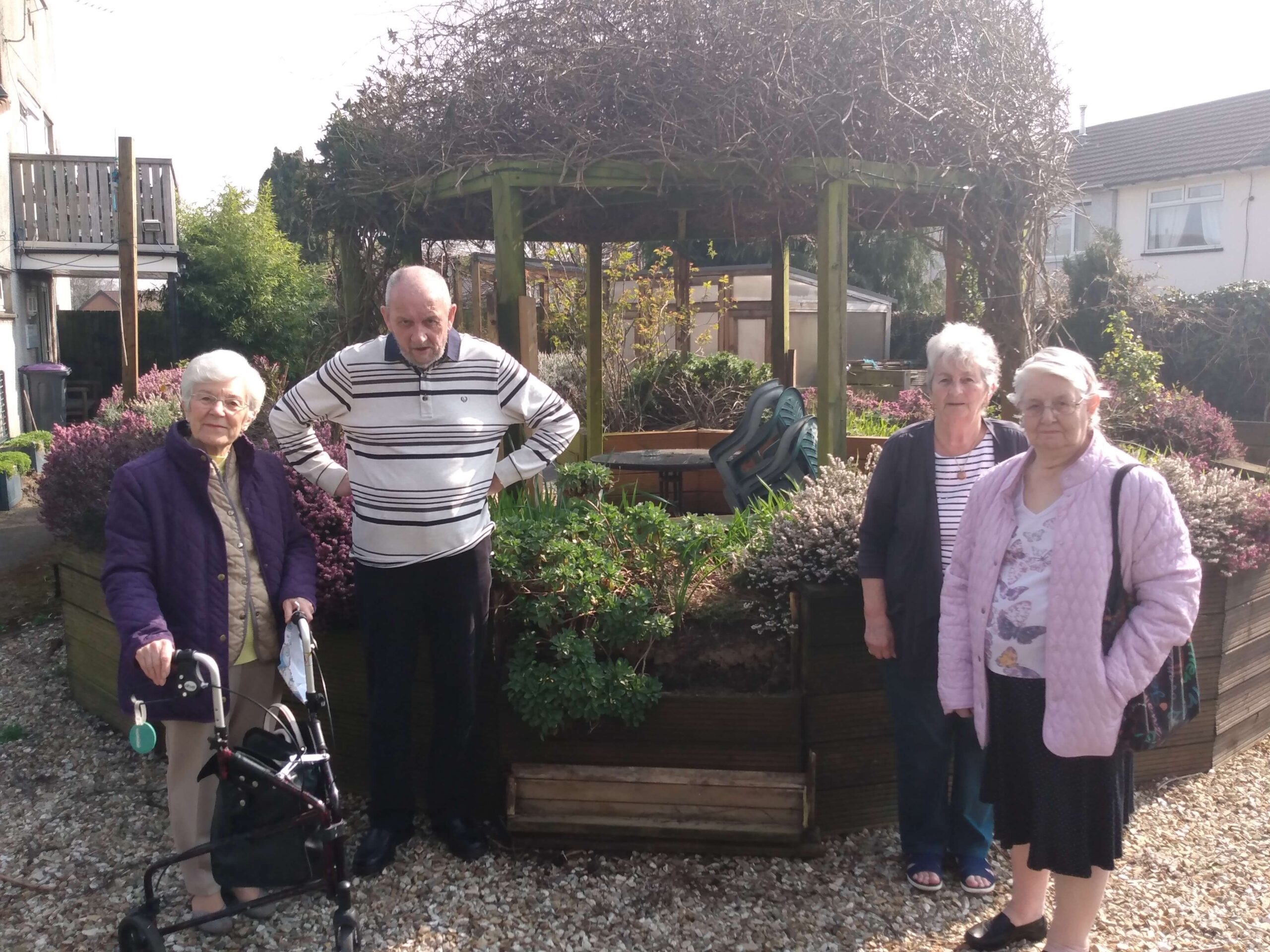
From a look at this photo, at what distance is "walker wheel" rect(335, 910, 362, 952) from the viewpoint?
8.91ft

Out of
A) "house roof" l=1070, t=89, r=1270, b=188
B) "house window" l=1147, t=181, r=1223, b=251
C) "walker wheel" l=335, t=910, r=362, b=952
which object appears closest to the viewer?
"walker wheel" l=335, t=910, r=362, b=952

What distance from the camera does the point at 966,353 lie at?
2.93m

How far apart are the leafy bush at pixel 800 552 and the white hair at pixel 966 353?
685 mm

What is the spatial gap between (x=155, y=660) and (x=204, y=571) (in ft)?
1.02

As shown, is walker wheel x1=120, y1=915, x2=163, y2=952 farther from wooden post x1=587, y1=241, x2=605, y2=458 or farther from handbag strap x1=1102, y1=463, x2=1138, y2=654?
wooden post x1=587, y1=241, x2=605, y2=458

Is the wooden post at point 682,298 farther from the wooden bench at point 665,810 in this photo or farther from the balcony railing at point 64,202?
the balcony railing at point 64,202

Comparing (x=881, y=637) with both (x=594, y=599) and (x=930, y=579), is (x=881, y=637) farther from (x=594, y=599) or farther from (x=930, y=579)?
(x=594, y=599)

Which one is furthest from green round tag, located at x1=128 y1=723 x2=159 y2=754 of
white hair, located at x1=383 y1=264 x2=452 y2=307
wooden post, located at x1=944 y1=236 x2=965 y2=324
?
wooden post, located at x1=944 y1=236 x2=965 y2=324

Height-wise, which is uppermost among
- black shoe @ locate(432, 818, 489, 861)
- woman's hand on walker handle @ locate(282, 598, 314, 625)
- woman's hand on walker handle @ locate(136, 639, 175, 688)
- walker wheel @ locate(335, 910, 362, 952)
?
woman's hand on walker handle @ locate(282, 598, 314, 625)

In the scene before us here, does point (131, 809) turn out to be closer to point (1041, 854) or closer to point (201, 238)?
point (1041, 854)

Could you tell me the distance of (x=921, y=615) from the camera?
3.04m

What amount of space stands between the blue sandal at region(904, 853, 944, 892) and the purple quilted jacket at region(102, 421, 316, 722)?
7.22 ft

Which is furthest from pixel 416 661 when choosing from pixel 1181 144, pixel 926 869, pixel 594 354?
pixel 1181 144

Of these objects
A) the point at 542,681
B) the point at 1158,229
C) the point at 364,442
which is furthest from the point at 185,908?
the point at 1158,229
